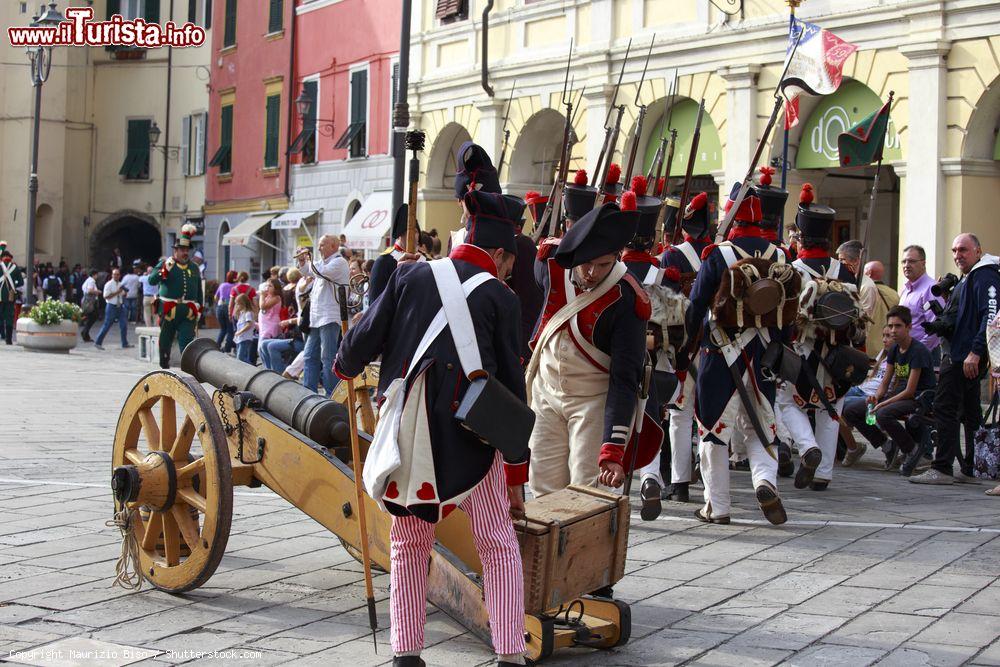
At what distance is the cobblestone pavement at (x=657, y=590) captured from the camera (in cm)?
555

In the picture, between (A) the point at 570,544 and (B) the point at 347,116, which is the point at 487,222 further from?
(B) the point at 347,116

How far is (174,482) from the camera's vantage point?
640 cm

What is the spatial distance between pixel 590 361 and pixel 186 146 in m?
36.6

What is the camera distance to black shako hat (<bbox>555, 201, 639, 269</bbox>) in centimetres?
609

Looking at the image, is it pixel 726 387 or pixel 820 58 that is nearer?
pixel 726 387

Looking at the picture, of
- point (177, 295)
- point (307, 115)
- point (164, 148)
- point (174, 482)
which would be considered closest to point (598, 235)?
point (174, 482)

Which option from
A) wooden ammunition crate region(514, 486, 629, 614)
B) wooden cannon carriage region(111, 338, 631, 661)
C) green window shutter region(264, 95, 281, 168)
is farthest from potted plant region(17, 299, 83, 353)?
wooden ammunition crate region(514, 486, 629, 614)

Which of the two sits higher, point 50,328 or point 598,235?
point 598,235

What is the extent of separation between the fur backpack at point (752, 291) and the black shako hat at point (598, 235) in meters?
2.36

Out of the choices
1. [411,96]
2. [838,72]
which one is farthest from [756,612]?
[411,96]

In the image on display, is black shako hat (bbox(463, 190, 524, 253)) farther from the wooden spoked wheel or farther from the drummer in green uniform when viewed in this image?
the drummer in green uniform

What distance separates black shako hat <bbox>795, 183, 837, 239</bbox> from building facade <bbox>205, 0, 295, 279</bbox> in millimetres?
23566

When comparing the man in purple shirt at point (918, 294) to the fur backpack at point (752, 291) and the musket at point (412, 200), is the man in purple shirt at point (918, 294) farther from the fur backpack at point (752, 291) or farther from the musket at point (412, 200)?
the musket at point (412, 200)

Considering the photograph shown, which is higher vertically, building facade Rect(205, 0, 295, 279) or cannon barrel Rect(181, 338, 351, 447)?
building facade Rect(205, 0, 295, 279)
